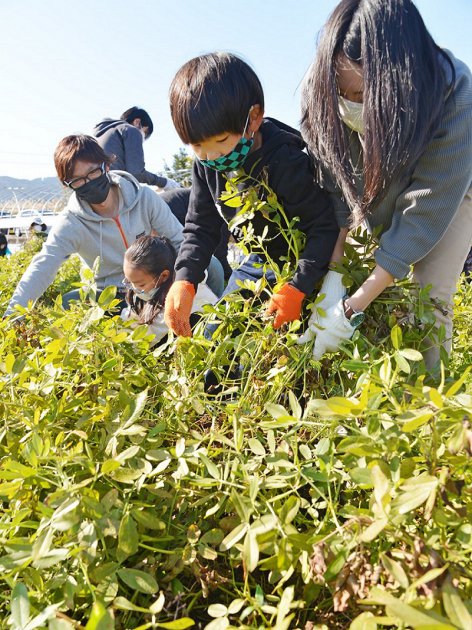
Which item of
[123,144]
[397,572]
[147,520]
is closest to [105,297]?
[147,520]

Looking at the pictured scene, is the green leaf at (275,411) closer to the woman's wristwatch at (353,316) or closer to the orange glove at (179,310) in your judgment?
the woman's wristwatch at (353,316)

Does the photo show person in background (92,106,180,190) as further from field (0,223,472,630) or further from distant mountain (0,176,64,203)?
distant mountain (0,176,64,203)

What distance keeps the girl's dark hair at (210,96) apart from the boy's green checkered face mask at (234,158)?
3 centimetres

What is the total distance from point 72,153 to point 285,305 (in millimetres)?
1500

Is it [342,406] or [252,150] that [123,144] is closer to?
[252,150]

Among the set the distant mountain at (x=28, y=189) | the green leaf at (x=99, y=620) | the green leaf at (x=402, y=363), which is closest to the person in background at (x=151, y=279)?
the green leaf at (x=402, y=363)

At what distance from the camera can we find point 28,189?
87.8ft

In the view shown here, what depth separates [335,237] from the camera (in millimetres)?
1223

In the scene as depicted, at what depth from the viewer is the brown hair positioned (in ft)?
7.32

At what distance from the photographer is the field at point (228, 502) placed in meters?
0.56

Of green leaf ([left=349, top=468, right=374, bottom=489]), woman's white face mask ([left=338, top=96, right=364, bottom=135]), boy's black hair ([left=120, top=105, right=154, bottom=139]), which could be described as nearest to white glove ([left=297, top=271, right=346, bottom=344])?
woman's white face mask ([left=338, top=96, right=364, bottom=135])

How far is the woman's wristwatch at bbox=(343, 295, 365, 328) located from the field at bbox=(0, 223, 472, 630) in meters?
0.06

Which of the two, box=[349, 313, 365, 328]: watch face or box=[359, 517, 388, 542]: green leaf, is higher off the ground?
box=[359, 517, 388, 542]: green leaf

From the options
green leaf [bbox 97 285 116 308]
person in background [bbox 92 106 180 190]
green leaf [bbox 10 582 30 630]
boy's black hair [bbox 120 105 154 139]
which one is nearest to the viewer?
green leaf [bbox 10 582 30 630]
